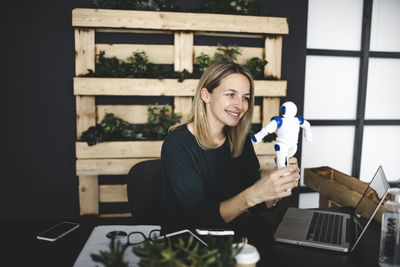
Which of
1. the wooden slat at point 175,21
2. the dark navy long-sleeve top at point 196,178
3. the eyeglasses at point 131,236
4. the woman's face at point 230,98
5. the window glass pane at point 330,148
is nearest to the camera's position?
the eyeglasses at point 131,236

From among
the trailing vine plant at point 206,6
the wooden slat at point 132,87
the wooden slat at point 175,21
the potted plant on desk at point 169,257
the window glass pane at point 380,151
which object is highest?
the trailing vine plant at point 206,6

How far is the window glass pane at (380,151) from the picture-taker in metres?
3.36

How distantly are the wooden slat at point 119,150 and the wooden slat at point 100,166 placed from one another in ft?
0.11

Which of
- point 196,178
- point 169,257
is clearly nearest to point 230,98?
point 196,178

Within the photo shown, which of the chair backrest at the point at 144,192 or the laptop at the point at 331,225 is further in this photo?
the chair backrest at the point at 144,192

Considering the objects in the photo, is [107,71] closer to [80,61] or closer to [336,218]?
[80,61]

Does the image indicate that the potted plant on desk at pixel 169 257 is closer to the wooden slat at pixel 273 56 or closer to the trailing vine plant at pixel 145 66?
the trailing vine plant at pixel 145 66

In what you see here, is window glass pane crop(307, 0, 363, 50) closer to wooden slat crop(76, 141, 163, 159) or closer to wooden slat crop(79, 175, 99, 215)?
wooden slat crop(76, 141, 163, 159)

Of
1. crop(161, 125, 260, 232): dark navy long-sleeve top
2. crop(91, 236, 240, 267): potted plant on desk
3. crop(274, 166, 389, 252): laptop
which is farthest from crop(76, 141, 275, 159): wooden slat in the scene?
crop(91, 236, 240, 267): potted plant on desk

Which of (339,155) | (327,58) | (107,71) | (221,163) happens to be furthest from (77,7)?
(339,155)

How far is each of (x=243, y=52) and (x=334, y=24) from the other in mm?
1093

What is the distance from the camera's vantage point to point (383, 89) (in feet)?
10.9

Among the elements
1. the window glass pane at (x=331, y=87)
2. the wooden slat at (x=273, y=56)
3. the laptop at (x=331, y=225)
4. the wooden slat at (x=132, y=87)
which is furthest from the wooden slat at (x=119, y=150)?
→ the window glass pane at (x=331, y=87)

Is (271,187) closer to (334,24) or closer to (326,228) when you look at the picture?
(326,228)
